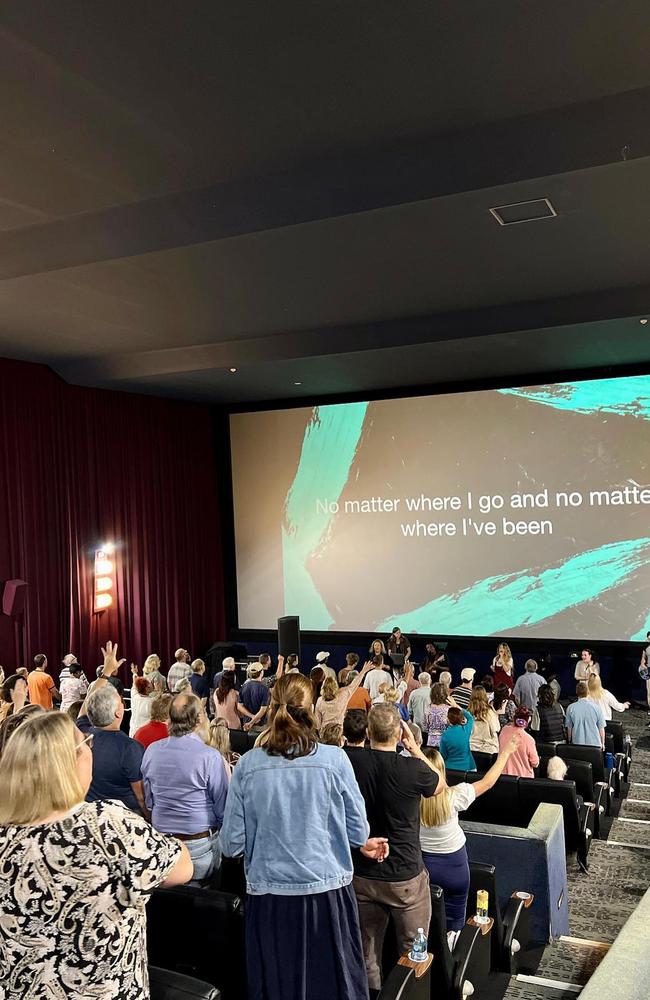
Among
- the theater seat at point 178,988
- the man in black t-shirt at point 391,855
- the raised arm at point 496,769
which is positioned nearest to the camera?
the theater seat at point 178,988

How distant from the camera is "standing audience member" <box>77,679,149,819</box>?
3.58m

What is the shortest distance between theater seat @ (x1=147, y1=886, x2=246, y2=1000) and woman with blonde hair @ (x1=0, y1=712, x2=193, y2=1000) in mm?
876

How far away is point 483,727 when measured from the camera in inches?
241

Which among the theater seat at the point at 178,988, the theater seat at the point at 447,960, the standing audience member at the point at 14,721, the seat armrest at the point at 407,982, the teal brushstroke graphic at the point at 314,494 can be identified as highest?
the teal brushstroke graphic at the point at 314,494

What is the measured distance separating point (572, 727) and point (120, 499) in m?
7.52

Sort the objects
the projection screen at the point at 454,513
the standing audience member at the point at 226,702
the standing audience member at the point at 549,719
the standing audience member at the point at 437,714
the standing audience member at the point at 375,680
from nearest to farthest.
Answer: the standing audience member at the point at 437,714 < the standing audience member at the point at 549,719 < the standing audience member at the point at 226,702 < the standing audience member at the point at 375,680 < the projection screen at the point at 454,513

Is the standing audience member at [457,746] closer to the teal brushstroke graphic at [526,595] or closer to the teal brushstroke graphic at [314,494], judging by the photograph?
the teal brushstroke graphic at [526,595]

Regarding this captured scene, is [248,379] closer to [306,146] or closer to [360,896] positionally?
[306,146]

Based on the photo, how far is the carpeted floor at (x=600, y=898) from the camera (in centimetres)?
373

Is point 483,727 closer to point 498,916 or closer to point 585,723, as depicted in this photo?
point 585,723

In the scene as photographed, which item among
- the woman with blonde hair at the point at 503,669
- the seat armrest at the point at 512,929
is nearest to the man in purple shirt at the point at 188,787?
the seat armrest at the point at 512,929

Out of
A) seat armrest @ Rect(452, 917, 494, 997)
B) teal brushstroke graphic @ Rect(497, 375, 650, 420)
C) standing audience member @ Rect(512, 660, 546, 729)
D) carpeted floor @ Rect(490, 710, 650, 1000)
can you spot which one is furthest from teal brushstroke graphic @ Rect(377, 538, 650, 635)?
seat armrest @ Rect(452, 917, 494, 997)

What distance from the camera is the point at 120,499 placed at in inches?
465

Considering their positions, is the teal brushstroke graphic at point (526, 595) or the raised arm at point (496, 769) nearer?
the raised arm at point (496, 769)
